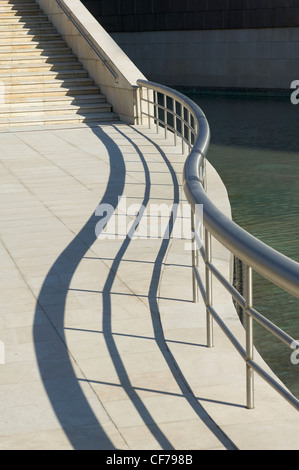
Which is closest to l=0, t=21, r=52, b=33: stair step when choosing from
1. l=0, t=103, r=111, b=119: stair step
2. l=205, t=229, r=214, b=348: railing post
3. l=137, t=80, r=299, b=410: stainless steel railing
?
l=0, t=103, r=111, b=119: stair step

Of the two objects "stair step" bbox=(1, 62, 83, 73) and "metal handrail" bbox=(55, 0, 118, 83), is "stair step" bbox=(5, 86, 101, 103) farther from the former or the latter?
"stair step" bbox=(1, 62, 83, 73)

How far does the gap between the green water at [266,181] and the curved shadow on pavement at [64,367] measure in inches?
70.4

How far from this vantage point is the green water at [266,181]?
7695 mm

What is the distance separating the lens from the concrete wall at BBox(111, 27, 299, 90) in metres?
30.1

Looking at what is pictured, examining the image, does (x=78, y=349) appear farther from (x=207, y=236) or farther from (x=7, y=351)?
(x=207, y=236)

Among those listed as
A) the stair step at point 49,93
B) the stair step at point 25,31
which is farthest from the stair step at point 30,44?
the stair step at point 49,93

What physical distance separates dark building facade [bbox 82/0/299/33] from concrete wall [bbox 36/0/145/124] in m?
10.6

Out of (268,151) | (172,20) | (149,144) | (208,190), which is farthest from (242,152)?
(172,20)

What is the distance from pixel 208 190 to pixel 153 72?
25089mm

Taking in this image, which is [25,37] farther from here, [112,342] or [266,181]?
[112,342]

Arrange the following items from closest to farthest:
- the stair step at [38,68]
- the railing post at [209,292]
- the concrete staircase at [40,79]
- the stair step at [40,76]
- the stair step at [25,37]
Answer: the railing post at [209,292], the concrete staircase at [40,79], the stair step at [40,76], the stair step at [38,68], the stair step at [25,37]

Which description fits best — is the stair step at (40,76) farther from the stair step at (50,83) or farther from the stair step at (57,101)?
the stair step at (57,101)

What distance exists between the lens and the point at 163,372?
198 inches

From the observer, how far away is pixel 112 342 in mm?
5566
